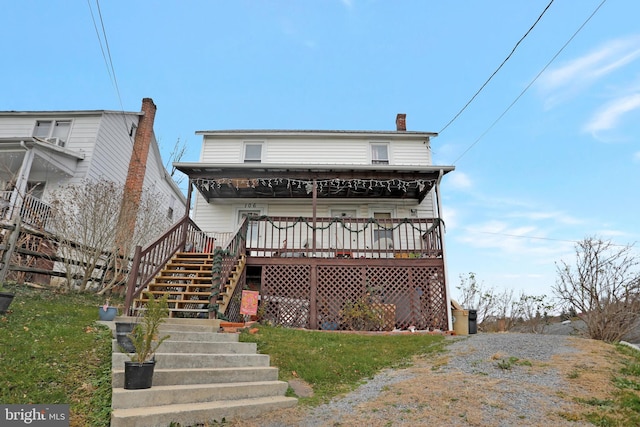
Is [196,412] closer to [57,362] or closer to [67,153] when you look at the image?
[57,362]

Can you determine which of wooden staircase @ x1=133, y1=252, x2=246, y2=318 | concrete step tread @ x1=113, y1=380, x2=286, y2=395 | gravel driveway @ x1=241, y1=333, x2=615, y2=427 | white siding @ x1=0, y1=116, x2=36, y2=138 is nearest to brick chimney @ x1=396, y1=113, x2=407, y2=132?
wooden staircase @ x1=133, y1=252, x2=246, y2=318

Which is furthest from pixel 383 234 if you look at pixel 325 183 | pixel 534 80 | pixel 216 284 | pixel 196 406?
pixel 196 406

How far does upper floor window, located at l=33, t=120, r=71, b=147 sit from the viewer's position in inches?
560

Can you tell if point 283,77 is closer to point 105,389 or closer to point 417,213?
point 417,213

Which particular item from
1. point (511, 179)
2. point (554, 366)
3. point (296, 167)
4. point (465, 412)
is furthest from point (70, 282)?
point (511, 179)

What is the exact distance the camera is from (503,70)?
9.01m

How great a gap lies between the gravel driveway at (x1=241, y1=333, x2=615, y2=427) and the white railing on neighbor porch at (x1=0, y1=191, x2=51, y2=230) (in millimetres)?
9949

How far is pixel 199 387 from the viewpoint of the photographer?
408 cm

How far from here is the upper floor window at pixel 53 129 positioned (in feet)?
46.7

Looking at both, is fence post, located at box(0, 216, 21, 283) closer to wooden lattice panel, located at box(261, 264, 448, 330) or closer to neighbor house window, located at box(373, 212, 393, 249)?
wooden lattice panel, located at box(261, 264, 448, 330)

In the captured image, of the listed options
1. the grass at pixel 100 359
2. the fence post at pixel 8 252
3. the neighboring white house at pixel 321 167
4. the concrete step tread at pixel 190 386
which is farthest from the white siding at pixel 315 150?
the concrete step tread at pixel 190 386

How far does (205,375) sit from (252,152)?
11071 millimetres

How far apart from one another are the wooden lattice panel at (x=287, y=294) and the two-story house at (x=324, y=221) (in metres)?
0.03

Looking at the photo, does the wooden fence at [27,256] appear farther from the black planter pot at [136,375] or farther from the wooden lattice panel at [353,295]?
the black planter pot at [136,375]
